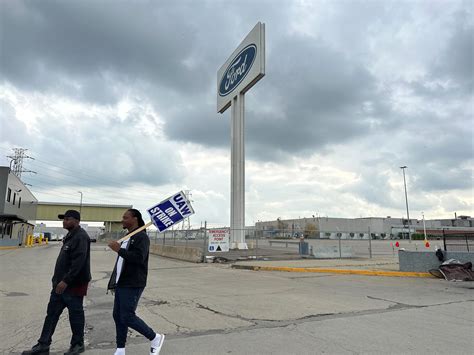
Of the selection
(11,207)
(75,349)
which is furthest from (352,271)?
(11,207)

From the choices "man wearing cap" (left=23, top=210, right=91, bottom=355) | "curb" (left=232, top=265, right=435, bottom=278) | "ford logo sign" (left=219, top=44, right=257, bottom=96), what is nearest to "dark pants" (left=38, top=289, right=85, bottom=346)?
"man wearing cap" (left=23, top=210, right=91, bottom=355)

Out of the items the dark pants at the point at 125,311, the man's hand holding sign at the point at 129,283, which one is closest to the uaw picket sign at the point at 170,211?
the man's hand holding sign at the point at 129,283

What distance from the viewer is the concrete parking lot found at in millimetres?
4992

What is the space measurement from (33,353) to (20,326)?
1.90m

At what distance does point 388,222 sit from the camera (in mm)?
113625

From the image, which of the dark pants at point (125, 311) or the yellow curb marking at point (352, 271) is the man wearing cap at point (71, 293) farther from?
the yellow curb marking at point (352, 271)

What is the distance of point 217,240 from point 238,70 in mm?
16586

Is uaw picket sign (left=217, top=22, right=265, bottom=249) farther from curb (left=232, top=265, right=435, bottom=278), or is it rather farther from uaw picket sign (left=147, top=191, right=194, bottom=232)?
uaw picket sign (left=147, top=191, right=194, bottom=232)

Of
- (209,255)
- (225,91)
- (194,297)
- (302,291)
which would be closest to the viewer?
(194,297)

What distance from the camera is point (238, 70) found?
2997cm

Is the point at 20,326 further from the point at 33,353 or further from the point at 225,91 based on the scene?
the point at 225,91

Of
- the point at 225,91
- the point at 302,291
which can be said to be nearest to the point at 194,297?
the point at 302,291

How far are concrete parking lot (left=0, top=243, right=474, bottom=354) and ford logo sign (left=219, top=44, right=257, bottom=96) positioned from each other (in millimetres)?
20546

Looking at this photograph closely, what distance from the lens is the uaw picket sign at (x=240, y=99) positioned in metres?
26.6
